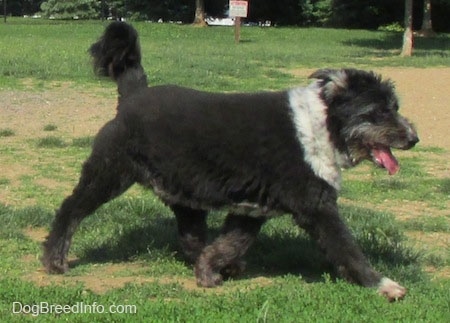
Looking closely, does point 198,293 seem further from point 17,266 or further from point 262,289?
point 17,266

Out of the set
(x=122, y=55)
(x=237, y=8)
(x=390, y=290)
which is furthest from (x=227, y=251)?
(x=237, y=8)

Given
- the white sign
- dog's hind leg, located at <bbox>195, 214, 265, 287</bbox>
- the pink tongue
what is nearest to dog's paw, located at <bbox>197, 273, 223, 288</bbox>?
dog's hind leg, located at <bbox>195, 214, 265, 287</bbox>

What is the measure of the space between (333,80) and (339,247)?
1.05m

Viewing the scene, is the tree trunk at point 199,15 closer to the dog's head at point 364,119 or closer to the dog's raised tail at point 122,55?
the dog's raised tail at point 122,55

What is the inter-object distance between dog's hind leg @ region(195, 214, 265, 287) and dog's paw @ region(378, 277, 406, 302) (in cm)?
96

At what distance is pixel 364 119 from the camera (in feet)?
18.4

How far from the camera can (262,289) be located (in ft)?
18.0

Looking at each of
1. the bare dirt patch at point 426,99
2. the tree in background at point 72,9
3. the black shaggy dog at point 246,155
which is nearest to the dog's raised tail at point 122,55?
the black shaggy dog at point 246,155

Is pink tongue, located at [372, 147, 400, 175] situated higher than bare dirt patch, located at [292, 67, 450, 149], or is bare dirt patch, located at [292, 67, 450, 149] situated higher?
pink tongue, located at [372, 147, 400, 175]

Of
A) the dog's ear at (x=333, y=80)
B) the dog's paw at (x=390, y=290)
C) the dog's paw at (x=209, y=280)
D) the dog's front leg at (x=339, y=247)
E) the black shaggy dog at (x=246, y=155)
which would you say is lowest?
the dog's paw at (x=209, y=280)

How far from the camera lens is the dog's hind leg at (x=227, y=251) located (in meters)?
5.90

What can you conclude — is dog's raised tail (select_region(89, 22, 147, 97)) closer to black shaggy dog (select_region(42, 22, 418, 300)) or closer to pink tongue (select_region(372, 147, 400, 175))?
black shaggy dog (select_region(42, 22, 418, 300))

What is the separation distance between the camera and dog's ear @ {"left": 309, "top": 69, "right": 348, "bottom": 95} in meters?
5.64

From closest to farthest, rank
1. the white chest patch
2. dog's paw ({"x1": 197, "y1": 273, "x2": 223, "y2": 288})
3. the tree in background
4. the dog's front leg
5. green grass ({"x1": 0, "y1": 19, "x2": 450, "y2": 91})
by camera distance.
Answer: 1. the dog's front leg
2. the white chest patch
3. dog's paw ({"x1": 197, "y1": 273, "x2": 223, "y2": 288})
4. green grass ({"x1": 0, "y1": 19, "x2": 450, "y2": 91})
5. the tree in background
